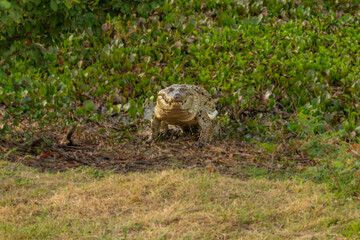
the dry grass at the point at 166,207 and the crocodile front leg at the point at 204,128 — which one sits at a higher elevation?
the dry grass at the point at 166,207

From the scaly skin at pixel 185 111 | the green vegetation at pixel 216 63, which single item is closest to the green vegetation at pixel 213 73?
the green vegetation at pixel 216 63

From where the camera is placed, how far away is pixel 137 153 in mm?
6598

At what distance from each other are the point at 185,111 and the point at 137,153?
83cm

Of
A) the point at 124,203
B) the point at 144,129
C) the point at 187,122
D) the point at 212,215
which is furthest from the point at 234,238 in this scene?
the point at 144,129

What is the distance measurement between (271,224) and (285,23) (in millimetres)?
7077

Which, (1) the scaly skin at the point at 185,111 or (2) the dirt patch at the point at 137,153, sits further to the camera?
(1) the scaly skin at the point at 185,111

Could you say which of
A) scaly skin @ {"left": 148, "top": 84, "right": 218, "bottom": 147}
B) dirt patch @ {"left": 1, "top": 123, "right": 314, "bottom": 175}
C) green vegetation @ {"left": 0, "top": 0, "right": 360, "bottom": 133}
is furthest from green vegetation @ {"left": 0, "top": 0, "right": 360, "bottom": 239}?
scaly skin @ {"left": 148, "top": 84, "right": 218, "bottom": 147}

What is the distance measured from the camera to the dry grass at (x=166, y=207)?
4.20 meters

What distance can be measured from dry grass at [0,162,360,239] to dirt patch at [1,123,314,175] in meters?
0.51

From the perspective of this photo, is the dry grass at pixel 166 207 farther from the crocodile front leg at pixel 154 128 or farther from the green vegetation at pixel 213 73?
the crocodile front leg at pixel 154 128

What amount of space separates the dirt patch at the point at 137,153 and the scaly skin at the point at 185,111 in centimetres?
20

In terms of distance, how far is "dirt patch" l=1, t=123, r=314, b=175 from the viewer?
6043 millimetres

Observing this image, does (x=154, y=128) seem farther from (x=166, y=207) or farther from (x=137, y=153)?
(x=166, y=207)

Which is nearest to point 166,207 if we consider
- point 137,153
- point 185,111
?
point 137,153
